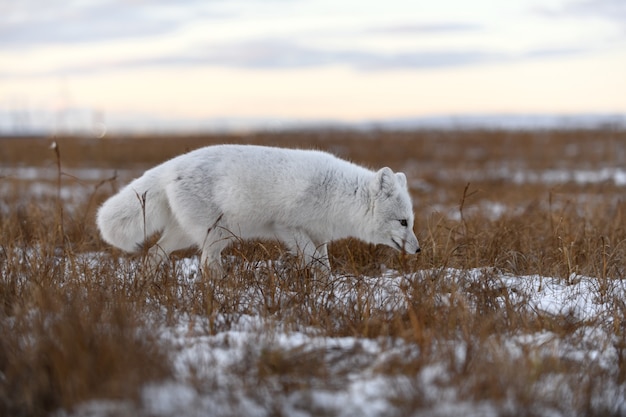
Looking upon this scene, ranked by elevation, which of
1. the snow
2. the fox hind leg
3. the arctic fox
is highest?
the arctic fox

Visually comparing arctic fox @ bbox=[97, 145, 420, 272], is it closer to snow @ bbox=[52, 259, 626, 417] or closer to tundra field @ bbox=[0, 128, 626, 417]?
tundra field @ bbox=[0, 128, 626, 417]

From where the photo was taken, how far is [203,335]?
3260mm

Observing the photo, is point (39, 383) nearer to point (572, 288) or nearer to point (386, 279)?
point (386, 279)

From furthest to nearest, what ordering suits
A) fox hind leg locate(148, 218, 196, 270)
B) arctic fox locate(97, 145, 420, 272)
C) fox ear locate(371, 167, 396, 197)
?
fox hind leg locate(148, 218, 196, 270) < fox ear locate(371, 167, 396, 197) < arctic fox locate(97, 145, 420, 272)

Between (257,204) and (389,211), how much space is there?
44.4 inches

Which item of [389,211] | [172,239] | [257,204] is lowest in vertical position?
[172,239]

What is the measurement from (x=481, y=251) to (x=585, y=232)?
1.13m

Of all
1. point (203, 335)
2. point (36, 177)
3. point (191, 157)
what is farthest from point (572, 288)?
point (36, 177)

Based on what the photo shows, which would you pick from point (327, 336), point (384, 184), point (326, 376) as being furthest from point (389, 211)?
point (326, 376)

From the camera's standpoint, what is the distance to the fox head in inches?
194

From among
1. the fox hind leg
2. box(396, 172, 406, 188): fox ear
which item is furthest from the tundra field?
box(396, 172, 406, 188): fox ear

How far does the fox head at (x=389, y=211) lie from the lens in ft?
16.2

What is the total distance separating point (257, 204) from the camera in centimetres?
477

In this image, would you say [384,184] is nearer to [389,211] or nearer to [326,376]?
[389,211]
